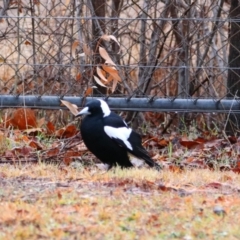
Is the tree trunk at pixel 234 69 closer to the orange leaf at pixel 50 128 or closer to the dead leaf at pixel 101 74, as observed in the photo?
the dead leaf at pixel 101 74

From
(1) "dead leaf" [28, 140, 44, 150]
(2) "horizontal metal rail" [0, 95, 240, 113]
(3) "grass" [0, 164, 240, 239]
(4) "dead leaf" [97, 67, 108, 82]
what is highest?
(4) "dead leaf" [97, 67, 108, 82]

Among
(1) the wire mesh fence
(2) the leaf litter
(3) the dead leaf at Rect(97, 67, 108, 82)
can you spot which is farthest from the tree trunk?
(3) the dead leaf at Rect(97, 67, 108, 82)

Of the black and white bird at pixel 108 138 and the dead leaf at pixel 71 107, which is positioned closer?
the black and white bird at pixel 108 138

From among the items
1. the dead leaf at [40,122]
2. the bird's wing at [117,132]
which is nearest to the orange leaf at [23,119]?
the dead leaf at [40,122]

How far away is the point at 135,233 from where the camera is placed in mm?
4023

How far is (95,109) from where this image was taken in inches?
263

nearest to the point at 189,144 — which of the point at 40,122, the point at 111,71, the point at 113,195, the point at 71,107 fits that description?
the point at 111,71

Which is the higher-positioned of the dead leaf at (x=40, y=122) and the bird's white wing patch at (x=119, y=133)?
the bird's white wing patch at (x=119, y=133)

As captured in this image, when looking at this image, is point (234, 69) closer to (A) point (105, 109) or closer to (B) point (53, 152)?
(A) point (105, 109)

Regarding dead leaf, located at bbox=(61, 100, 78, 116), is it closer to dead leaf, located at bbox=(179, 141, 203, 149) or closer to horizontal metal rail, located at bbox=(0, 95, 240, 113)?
horizontal metal rail, located at bbox=(0, 95, 240, 113)

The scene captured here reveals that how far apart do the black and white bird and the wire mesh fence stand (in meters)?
0.75

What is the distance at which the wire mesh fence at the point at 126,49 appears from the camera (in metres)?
7.73

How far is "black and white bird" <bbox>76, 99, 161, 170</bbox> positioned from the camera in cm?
653

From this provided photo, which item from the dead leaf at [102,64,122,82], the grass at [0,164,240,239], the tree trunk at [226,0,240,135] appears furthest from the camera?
the tree trunk at [226,0,240,135]
